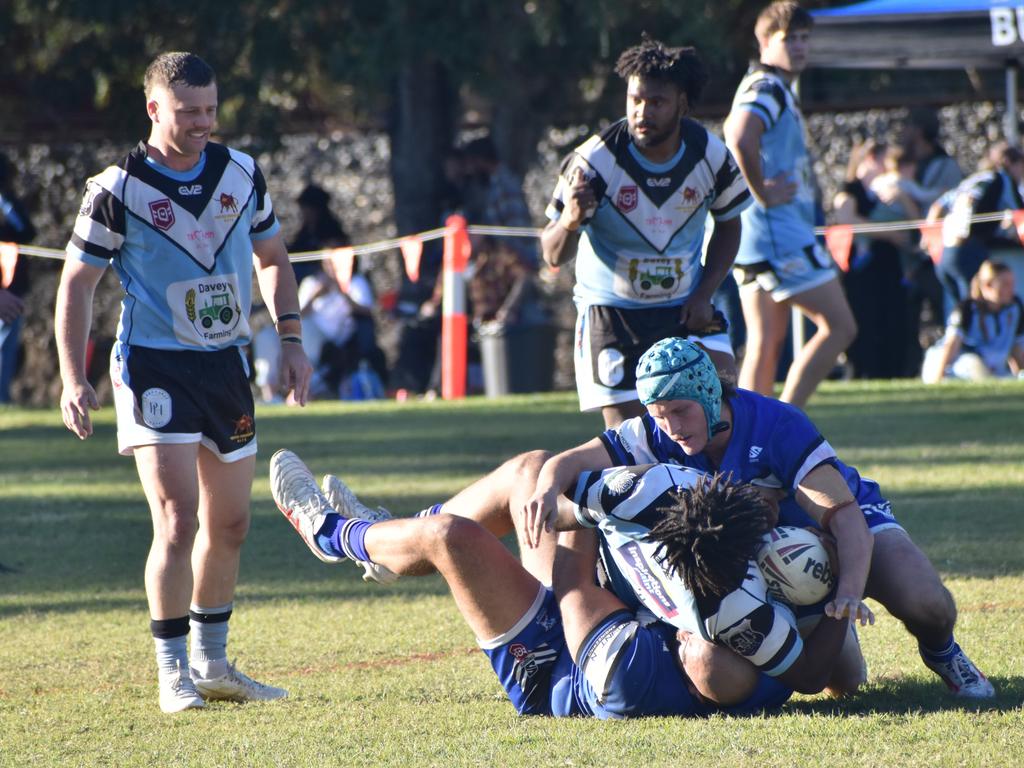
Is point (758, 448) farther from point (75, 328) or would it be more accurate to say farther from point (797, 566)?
point (75, 328)

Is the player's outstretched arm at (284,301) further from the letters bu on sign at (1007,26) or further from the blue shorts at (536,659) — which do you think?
the letters bu on sign at (1007,26)

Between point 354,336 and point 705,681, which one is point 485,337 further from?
point 705,681

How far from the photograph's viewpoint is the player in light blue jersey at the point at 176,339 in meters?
5.11

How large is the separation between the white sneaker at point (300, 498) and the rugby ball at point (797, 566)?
1491 mm

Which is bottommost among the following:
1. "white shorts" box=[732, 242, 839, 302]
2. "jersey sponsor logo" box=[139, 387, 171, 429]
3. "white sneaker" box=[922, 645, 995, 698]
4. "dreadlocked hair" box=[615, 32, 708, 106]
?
"white sneaker" box=[922, 645, 995, 698]

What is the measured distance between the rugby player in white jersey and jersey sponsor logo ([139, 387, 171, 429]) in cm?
73

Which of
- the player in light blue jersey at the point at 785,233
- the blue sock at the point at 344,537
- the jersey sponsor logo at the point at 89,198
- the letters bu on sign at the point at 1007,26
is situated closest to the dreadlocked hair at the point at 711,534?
the blue sock at the point at 344,537

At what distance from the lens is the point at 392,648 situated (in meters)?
5.81

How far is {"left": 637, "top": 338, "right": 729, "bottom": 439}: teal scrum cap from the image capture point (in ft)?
15.0

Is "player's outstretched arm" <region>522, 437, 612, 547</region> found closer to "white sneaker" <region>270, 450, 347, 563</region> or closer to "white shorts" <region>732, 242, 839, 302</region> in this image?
"white sneaker" <region>270, 450, 347, 563</region>

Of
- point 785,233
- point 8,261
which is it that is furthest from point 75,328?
point 8,261

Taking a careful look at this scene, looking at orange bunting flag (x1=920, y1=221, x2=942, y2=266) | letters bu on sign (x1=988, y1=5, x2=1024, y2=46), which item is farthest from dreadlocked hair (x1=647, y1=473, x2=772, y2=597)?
letters bu on sign (x1=988, y1=5, x2=1024, y2=46)

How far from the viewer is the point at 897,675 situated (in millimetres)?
5191

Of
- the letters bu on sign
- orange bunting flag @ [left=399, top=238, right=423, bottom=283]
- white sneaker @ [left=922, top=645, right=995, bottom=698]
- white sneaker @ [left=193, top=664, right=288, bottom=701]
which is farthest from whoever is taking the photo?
orange bunting flag @ [left=399, top=238, right=423, bottom=283]
